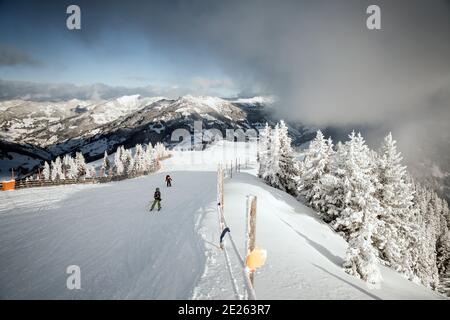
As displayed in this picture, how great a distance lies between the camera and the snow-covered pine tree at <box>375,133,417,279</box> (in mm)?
25516

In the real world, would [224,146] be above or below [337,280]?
above

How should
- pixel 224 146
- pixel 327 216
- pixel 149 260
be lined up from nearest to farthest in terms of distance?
pixel 149 260, pixel 327 216, pixel 224 146

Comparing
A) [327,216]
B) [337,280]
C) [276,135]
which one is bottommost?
[327,216]

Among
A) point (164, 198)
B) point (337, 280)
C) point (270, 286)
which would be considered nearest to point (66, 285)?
point (270, 286)

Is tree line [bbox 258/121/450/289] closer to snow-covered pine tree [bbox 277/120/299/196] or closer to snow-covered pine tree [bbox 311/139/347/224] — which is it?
snow-covered pine tree [bbox 311/139/347/224]

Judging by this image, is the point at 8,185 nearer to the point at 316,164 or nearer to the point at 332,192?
the point at 332,192

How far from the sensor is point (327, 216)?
31344mm

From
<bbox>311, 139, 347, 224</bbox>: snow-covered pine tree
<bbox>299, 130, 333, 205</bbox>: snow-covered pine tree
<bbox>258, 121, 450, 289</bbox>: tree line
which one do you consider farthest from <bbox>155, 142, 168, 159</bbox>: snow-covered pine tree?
<bbox>311, 139, 347, 224</bbox>: snow-covered pine tree

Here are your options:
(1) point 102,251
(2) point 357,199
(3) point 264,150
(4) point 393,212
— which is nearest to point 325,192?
(2) point 357,199

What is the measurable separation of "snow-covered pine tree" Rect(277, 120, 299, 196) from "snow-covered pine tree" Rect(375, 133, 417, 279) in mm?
14336

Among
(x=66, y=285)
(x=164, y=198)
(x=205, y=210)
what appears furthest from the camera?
(x=164, y=198)

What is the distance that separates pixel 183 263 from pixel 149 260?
2.03m

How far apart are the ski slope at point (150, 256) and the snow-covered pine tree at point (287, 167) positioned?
19.2m
